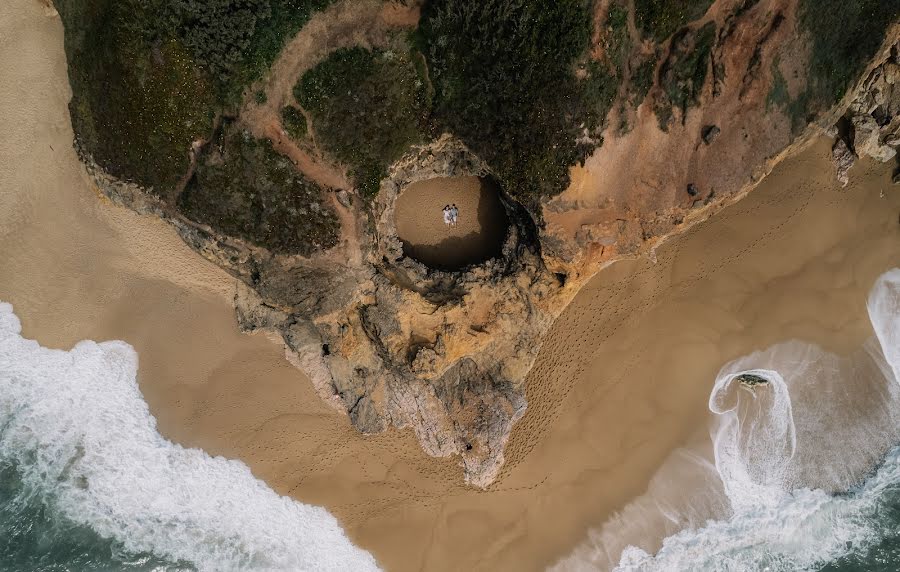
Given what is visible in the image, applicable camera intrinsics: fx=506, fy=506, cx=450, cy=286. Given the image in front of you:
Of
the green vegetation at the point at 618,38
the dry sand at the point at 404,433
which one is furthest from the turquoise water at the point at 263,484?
the green vegetation at the point at 618,38

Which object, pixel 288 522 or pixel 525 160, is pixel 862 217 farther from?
pixel 288 522

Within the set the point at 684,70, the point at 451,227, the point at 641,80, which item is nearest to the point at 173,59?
the point at 451,227

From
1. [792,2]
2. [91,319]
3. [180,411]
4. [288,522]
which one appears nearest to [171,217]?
[91,319]

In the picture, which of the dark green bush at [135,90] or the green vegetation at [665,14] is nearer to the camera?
the green vegetation at [665,14]

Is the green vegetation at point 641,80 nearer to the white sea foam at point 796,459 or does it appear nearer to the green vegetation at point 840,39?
the green vegetation at point 840,39

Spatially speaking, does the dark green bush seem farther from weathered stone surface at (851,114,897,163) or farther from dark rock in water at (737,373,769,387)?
weathered stone surface at (851,114,897,163)

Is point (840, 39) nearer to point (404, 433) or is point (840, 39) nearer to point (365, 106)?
point (365, 106)

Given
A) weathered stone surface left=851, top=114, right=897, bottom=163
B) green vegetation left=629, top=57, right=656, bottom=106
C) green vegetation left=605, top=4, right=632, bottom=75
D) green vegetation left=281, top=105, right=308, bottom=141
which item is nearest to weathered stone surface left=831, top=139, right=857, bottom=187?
weathered stone surface left=851, top=114, right=897, bottom=163
